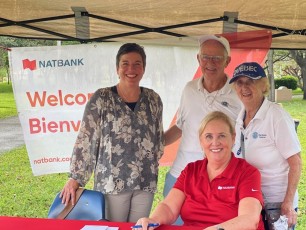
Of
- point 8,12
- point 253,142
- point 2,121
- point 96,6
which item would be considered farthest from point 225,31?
point 2,121

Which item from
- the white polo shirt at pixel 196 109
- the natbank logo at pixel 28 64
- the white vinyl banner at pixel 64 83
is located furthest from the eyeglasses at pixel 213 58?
the natbank logo at pixel 28 64

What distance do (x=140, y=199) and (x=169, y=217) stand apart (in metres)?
0.62

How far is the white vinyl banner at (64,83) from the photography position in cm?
376

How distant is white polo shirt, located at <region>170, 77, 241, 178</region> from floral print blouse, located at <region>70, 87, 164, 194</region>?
27cm

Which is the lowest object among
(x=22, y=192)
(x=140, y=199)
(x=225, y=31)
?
(x=22, y=192)

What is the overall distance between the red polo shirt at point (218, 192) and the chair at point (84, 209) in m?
0.55

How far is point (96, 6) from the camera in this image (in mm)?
3121

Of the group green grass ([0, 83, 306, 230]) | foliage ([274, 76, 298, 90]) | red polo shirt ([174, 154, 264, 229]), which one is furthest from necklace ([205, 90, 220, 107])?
foliage ([274, 76, 298, 90])

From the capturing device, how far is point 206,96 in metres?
2.62

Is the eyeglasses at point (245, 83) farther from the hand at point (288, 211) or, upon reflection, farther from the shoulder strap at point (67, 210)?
the shoulder strap at point (67, 210)

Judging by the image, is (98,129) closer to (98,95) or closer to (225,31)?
(98,95)

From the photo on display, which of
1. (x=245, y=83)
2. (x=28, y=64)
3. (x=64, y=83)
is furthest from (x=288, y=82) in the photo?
(x=245, y=83)

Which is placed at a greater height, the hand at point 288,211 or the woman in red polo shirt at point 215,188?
the woman in red polo shirt at point 215,188

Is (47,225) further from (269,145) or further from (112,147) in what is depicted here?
(269,145)
